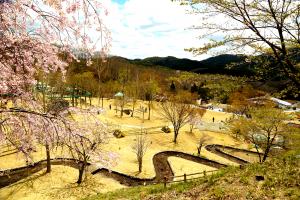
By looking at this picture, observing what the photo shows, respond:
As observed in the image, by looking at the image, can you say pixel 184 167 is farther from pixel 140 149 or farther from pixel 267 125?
pixel 267 125

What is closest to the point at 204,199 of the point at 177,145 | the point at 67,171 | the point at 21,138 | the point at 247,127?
the point at 21,138

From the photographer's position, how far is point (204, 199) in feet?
35.3

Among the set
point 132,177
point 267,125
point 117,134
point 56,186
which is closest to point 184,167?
point 132,177

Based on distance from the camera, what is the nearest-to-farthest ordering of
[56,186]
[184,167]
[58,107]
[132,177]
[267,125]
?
[58,107]
[56,186]
[132,177]
[267,125]
[184,167]

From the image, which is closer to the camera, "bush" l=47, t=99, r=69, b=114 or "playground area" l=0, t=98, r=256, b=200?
"bush" l=47, t=99, r=69, b=114

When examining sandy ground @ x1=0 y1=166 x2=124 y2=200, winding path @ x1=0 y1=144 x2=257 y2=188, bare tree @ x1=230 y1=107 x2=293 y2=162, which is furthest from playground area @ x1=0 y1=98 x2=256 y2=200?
bare tree @ x1=230 y1=107 x2=293 y2=162

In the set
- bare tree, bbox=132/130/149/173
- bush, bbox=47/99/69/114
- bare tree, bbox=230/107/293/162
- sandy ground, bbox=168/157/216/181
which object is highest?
bush, bbox=47/99/69/114

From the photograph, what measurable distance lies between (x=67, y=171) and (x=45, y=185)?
3403 millimetres

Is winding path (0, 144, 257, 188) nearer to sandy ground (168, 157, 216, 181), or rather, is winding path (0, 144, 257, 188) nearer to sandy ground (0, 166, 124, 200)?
sandy ground (168, 157, 216, 181)

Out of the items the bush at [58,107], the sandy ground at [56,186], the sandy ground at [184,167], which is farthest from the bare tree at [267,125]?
the bush at [58,107]

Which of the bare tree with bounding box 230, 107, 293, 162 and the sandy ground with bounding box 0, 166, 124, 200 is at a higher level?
the bare tree with bounding box 230, 107, 293, 162

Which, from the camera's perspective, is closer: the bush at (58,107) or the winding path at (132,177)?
the bush at (58,107)

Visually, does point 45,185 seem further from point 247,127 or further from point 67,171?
point 247,127

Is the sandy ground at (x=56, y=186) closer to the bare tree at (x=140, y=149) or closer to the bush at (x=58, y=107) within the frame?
the bare tree at (x=140, y=149)
